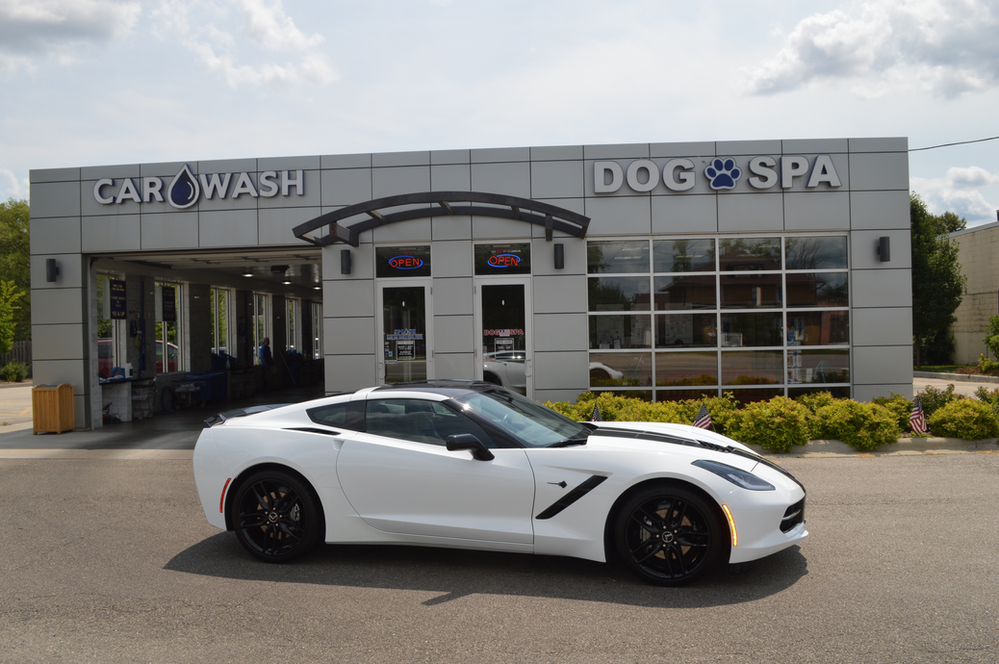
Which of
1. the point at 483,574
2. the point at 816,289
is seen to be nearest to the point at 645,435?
the point at 483,574

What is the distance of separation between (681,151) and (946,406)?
596 cm

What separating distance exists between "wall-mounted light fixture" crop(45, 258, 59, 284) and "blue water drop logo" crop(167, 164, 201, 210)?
2.78 m

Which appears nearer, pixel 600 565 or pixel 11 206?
pixel 600 565

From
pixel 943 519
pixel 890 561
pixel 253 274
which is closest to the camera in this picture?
pixel 890 561

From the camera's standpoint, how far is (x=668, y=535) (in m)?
4.65

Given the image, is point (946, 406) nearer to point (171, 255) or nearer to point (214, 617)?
point (214, 617)

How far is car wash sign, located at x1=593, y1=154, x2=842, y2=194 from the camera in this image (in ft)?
41.0

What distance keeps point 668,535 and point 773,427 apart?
590cm

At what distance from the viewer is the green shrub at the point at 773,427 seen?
387 inches

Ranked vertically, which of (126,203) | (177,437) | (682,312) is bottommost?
(177,437)

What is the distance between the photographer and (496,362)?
12.9 meters

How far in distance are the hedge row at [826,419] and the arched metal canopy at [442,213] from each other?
3450mm

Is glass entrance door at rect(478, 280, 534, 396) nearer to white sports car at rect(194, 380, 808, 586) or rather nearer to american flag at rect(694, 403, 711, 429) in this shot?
american flag at rect(694, 403, 711, 429)

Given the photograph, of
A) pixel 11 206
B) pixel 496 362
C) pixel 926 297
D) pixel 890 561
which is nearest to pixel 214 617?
pixel 890 561
